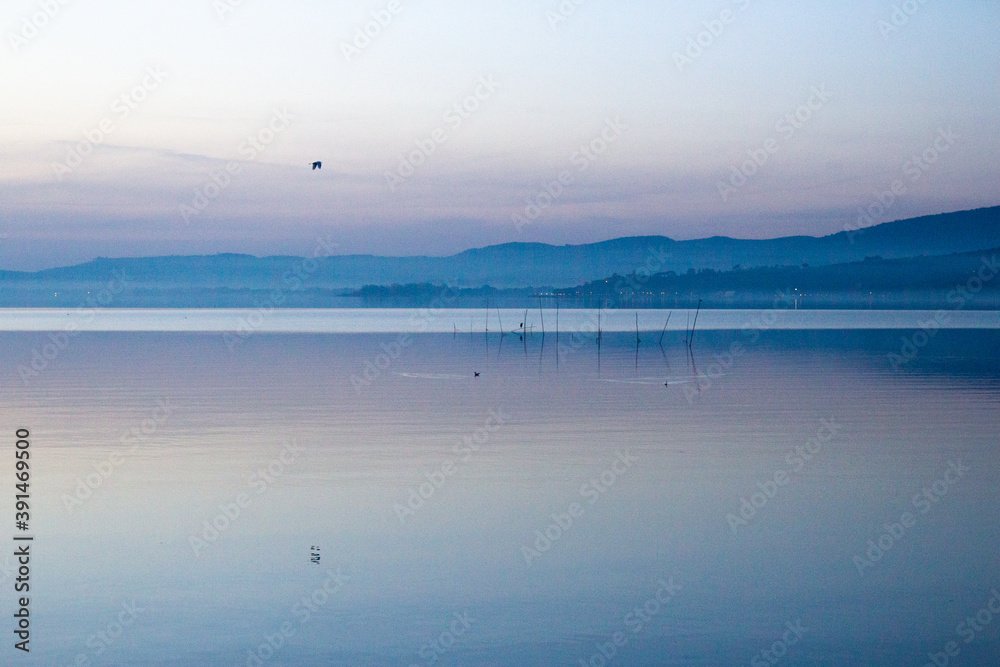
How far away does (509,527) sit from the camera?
12047 millimetres

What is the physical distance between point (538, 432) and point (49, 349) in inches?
1220

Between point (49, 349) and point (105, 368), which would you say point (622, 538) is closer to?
point (105, 368)

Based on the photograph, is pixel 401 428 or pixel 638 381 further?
pixel 638 381

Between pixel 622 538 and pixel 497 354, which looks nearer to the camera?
pixel 622 538

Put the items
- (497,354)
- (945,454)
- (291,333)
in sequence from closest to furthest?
(945,454) < (497,354) < (291,333)

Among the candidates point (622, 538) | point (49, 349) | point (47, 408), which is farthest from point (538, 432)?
point (49, 349)

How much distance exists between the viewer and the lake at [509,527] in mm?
8531

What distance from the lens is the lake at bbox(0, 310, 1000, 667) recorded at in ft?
28.0

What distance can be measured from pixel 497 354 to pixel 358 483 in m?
28.6

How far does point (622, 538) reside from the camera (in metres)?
11.6

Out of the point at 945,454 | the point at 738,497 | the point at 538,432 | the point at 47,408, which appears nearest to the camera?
the point at 738,497

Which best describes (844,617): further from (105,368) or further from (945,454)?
(105,368)

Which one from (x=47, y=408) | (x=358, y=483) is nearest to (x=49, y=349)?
(x=47, y=408)

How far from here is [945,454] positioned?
54.7ft
